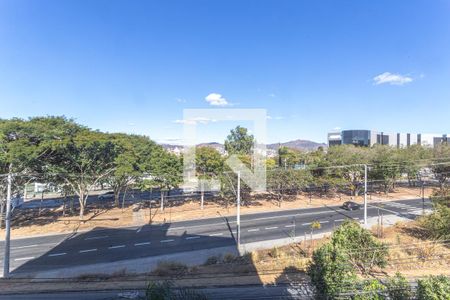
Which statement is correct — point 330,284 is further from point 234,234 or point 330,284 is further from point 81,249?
point 81,249

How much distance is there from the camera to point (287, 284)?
36.6ft

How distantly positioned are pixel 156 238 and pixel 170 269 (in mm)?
5837

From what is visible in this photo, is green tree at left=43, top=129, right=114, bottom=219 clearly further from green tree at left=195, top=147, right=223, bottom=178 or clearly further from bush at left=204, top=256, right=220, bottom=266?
bush at left=204, top=256, right=220, bottom=266

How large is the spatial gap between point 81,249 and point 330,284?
1517cm

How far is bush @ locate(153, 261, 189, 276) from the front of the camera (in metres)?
12.5

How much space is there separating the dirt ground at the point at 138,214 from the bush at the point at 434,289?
762 inches

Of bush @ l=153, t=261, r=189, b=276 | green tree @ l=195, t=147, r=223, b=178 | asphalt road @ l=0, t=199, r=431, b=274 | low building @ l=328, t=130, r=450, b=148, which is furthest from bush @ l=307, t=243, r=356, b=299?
low building @ l=328, t=130, r=450, b=148

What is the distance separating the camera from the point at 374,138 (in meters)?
84.1

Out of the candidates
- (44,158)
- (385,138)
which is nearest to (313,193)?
(44,158)

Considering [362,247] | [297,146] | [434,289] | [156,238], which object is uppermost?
[297,146]

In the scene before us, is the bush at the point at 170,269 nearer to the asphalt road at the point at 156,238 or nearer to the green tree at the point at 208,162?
the asphalt road at the point at 156,238

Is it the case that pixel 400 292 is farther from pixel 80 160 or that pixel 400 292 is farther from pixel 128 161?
pixel 80 160

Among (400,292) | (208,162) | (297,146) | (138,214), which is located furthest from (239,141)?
(297,146)

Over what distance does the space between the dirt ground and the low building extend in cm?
5355
